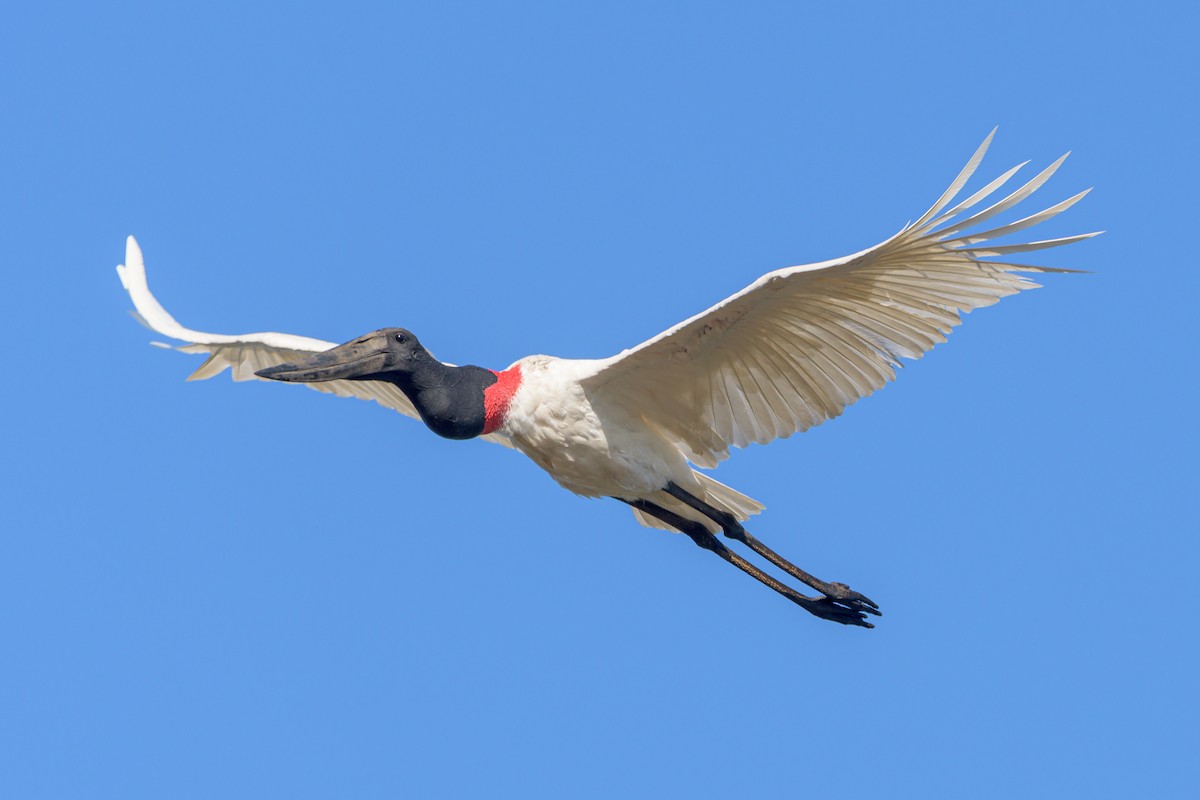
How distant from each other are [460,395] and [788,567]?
2585 mm

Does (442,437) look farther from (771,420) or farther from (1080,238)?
(1080,238)

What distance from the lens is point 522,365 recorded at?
36.9 ft

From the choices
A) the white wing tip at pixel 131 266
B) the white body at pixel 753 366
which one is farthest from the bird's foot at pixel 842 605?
the white wing tip at pixel 131 266

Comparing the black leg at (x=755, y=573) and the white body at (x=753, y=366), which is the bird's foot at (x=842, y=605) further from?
the white body at (x=753, y=366)

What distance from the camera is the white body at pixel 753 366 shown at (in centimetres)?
998

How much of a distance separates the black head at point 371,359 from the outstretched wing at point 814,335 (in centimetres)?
126

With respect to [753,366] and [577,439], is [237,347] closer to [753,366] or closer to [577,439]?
[577,439]

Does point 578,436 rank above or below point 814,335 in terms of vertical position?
below

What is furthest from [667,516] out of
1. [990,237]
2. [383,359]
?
[990,237]

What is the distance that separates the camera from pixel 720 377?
11.1 m

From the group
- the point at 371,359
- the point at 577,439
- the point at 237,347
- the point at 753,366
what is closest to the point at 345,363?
the point at 371,359

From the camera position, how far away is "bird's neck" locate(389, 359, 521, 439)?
11.2 meters

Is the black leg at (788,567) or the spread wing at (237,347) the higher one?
the spread wing at (237,347)

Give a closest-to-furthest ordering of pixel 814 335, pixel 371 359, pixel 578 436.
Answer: pixel 814 335
pixel 578 436
pixel 371 359
